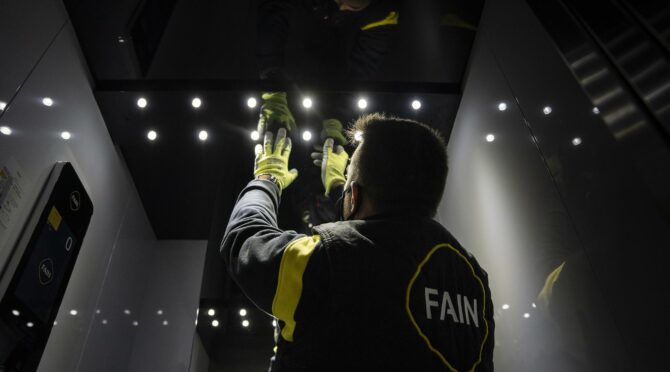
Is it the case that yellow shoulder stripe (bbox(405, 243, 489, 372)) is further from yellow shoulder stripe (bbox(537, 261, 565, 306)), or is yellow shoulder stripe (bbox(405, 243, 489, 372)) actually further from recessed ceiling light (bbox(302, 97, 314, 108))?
recessed ceiling light (bbox(302, 97, 314, 108))

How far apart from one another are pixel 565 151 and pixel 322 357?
0.75m

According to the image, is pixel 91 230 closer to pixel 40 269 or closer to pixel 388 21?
pixel 40 269

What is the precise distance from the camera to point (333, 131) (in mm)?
2012

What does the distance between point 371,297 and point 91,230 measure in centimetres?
143

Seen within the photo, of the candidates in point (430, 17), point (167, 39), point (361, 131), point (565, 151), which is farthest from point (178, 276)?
point (565, 151)

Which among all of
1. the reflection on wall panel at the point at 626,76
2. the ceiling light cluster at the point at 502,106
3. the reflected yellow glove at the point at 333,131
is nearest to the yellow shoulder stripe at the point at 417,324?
the reflection on wall panel at the point at 626,76

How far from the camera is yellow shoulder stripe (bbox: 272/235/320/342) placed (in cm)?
102

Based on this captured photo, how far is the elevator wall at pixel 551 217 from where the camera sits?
3.04 ft

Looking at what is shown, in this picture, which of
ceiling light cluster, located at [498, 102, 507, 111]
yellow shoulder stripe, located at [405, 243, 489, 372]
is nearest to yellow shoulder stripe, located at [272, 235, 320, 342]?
yellow shoulder stripe, located at [405, 243, 489, 372]

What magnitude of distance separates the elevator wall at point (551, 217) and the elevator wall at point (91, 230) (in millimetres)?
1498

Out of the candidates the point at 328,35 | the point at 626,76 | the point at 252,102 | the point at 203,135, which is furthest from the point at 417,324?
the point at 328,35

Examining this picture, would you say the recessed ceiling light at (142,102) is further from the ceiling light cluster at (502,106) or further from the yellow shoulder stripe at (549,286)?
the yellow shoulder stripe at (549,286)

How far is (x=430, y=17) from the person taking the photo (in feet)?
6.76

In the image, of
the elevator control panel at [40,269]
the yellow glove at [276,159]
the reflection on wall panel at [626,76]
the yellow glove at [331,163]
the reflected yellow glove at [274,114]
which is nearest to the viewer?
the reflection on wall panel at [626,76]
